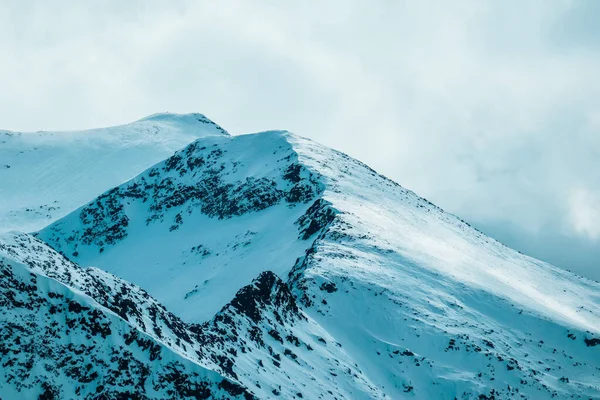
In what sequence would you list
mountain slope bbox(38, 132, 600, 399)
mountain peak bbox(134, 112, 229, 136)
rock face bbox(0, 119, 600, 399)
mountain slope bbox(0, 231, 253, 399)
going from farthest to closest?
mountain peak bbox(134, 112, 229, 136), mountain slope bbox(38, 132, 600, 399), rock face bbox(0, 119, 600, 399), mountain slope bbox(0, 231, 253, 399)

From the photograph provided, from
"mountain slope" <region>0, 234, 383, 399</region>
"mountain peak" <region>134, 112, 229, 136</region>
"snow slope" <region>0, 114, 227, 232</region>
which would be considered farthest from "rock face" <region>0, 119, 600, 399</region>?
"mountain peak" <region>134, 112, 229, 136</region>

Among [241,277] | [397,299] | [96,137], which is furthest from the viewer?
[96,137]

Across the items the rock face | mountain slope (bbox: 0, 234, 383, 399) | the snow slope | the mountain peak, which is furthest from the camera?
the mountain peak

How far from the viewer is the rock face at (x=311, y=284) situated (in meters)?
49.5

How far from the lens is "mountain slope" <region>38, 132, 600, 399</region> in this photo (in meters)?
66.8

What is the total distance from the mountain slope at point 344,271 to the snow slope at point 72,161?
19379 millimetres

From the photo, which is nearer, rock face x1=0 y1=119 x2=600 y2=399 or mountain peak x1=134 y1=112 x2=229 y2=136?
rock face x1=0 y1=119 x2=600 y2=399

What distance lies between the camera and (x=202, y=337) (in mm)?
49312

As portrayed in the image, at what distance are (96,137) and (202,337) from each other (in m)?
132

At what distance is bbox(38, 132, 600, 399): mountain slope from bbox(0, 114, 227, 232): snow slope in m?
19.4

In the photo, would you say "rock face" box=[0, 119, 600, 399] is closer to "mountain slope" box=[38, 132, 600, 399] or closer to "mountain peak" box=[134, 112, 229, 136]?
"mountain slope" box=[38, 132, 600, 399]

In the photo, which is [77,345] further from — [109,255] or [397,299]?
[109,255]

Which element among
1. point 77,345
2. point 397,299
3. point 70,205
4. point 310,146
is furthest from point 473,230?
point 77,345

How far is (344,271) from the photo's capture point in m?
76.1
